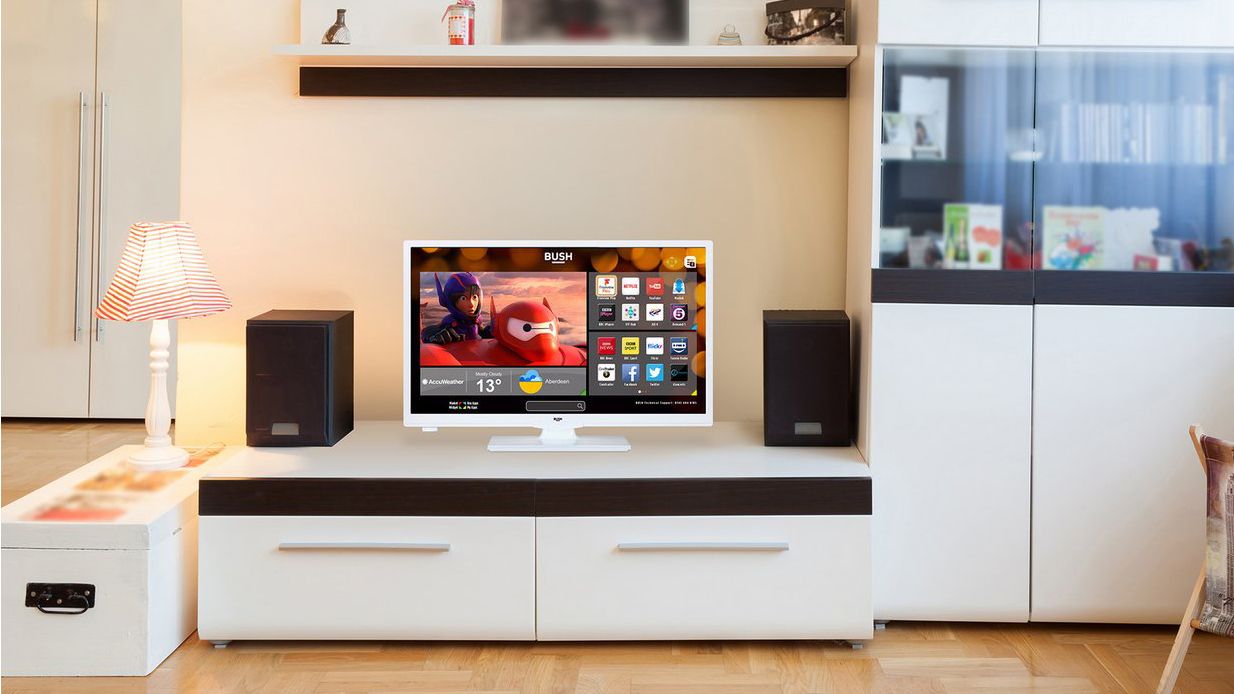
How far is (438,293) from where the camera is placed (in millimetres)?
3107

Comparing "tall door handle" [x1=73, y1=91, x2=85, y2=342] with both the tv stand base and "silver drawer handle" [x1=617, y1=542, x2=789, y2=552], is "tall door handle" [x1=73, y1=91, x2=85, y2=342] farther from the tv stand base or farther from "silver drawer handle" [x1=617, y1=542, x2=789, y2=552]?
"silver drawer handle" [x1=617, y1=542, x2=789, y2=552]

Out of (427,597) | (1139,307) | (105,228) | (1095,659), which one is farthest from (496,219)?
(105,228)

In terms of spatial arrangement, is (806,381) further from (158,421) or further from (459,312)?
(158,421)

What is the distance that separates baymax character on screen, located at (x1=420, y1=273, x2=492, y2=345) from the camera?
3.11 meters

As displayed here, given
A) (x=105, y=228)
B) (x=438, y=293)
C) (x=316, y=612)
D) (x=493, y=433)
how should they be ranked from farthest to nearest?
(x=105, y=228), (x=493, y=433), (x=438, y=293), (x=316, y=612)

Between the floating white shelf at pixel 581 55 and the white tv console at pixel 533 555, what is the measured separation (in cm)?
123

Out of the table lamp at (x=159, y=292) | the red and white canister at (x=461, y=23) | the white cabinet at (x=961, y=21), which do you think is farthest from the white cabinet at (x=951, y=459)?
the table lamp at (x=159, y=292)

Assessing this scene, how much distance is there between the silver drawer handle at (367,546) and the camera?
2797 mm

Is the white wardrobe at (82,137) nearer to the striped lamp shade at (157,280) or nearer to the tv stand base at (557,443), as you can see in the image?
the striped lamp shade at (157,280)

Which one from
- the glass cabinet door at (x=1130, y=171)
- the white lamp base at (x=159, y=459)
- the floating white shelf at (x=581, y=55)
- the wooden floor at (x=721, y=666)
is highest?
the floating white shelf at (x=581, y=55)

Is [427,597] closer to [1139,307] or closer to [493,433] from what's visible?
[493,433]

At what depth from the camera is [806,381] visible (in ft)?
10.2

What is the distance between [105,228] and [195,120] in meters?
2.61

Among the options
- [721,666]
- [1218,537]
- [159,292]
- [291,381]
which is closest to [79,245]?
[159,292]
